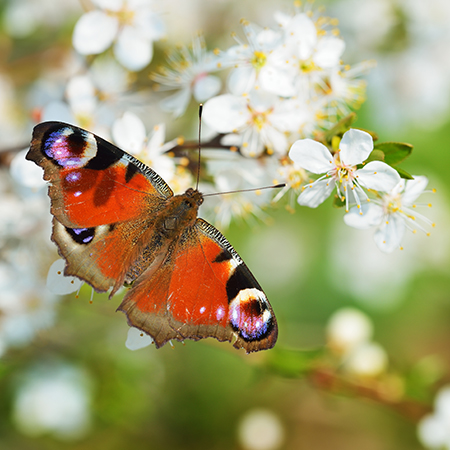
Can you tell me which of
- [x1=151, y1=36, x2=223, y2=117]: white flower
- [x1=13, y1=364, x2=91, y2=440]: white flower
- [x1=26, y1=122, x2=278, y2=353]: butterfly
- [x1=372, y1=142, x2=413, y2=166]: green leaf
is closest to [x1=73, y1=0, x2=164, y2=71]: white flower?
[x1=151, y1=36, x2=223, y2=117]: white flower

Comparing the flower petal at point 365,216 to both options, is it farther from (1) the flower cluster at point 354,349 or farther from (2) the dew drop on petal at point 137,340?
(1) the flower cluster at point 354,349

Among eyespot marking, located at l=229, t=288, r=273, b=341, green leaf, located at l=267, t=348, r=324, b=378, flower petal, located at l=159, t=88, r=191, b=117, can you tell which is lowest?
green leaf, located at l=267, t=348, r=324, b=378

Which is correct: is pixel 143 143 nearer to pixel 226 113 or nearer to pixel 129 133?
pixel 129 133

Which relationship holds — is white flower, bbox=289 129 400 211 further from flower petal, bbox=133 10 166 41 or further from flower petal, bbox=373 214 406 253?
flower petal, bbox=133 10 166 41

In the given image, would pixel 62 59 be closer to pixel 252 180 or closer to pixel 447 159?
pixel 252 180

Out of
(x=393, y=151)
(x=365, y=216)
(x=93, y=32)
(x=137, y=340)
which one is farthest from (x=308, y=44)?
(x=137, y=340)
